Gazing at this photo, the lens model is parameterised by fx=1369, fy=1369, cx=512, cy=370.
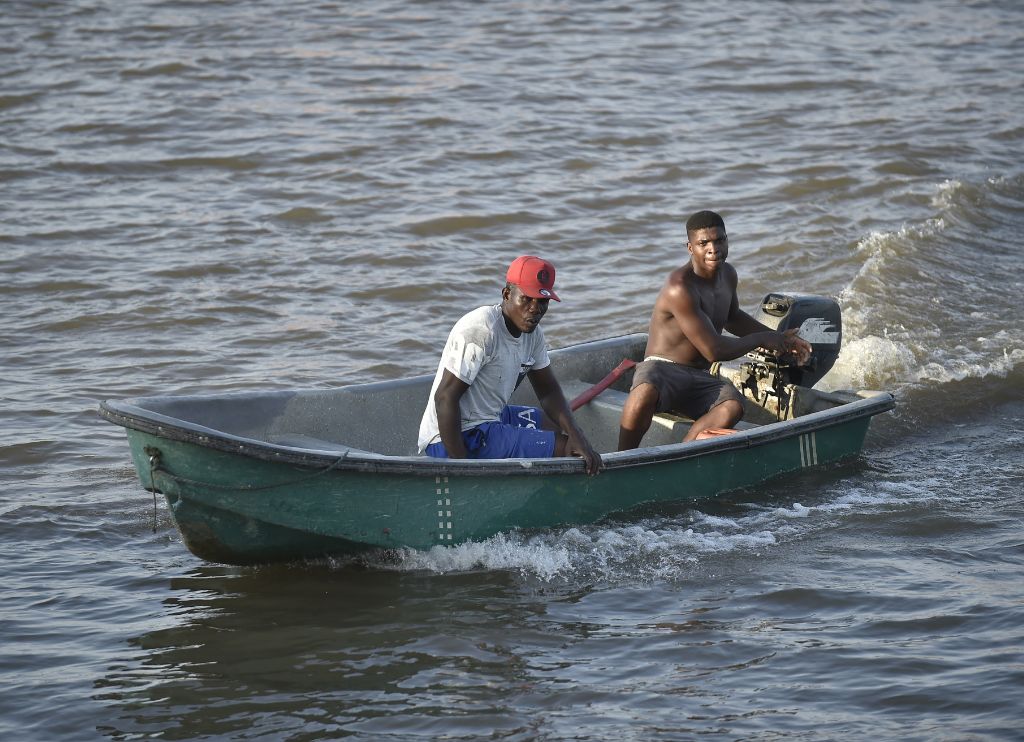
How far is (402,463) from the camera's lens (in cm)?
619

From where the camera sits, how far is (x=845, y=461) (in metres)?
8.09

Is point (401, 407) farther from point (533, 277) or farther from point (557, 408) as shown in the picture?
point (533, 277)

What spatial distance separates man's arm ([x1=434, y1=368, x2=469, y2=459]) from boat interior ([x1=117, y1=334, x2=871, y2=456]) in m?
0.56

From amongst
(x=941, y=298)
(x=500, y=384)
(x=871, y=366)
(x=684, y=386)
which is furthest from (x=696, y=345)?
(x=941, y=298)

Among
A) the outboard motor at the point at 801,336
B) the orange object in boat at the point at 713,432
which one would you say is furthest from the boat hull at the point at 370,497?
the outboard motor at the point at 801,336

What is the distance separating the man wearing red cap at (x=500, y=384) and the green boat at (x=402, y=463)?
23 centimetres

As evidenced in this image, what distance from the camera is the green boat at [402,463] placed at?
604cm

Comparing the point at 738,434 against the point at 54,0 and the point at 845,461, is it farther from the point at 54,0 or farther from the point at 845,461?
the point at 54,0

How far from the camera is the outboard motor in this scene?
8188 mm

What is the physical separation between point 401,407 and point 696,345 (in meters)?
1.70

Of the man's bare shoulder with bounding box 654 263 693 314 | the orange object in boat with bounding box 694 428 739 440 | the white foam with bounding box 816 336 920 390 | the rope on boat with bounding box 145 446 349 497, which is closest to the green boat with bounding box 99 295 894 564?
the rope on boat with bounding box 145 446 349 497

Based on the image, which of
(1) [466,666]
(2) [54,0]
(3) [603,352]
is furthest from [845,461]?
(2) [54,0]

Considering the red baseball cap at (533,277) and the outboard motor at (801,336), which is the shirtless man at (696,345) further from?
the red baseball cap at (533,277)

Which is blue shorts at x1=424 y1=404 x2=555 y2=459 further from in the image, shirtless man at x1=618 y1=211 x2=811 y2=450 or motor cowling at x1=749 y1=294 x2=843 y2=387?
motor cowling at x1=749 y1=294 x2=843 y2=387
